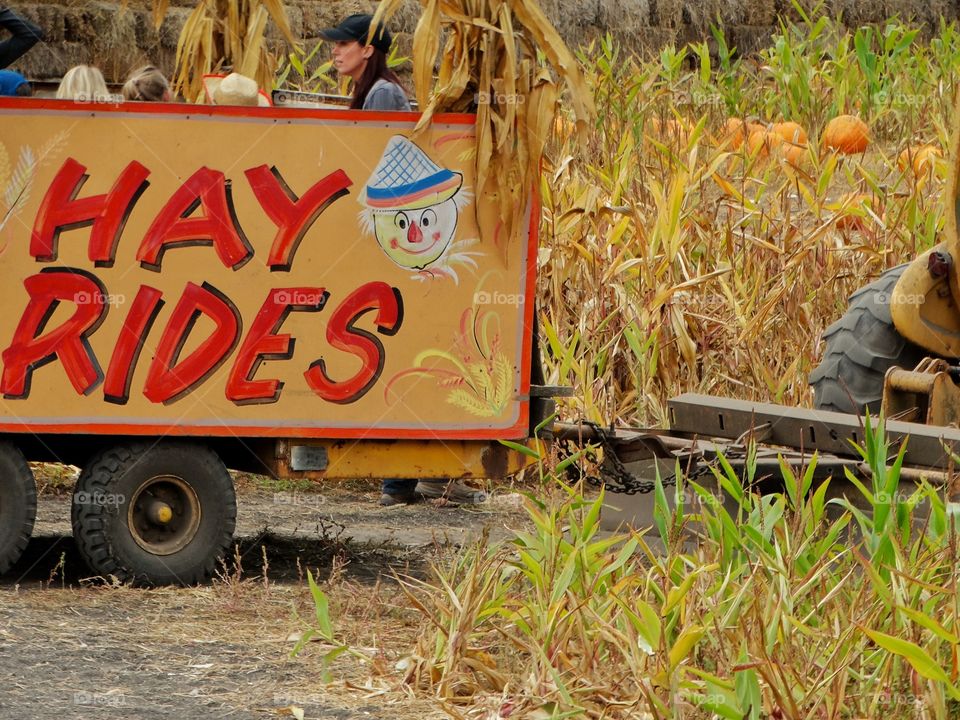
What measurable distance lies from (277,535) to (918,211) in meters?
4.03

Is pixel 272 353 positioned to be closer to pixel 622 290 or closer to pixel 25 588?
pixel 25 588

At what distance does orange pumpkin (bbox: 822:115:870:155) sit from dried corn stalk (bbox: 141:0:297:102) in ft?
17.7

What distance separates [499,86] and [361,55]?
0.86 meters

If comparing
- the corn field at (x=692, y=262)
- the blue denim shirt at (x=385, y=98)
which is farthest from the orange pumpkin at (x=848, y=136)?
the blue denim shirt at (x=385, y=98)

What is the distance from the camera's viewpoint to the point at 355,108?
21.1ft

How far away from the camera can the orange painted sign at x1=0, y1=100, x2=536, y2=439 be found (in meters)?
5.70

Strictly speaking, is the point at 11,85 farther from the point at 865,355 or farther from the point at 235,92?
the point at 865,355

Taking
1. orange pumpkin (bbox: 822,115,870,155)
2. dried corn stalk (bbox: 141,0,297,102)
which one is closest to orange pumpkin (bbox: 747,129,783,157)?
orange pumpkin (bbox: 822,115,870,155)

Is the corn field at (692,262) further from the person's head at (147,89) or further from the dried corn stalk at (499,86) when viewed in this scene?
the person's head at (147,89)

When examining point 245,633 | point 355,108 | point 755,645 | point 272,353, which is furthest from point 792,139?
point 755,645

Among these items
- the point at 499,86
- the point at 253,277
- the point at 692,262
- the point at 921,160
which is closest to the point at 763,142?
the point at 692,262

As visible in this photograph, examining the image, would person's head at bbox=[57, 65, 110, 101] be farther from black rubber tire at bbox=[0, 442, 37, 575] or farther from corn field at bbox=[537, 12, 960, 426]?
corn field at bbox=[537, 12, 960, 426]

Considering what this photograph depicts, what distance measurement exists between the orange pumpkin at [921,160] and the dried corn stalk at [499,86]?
11.8 feet

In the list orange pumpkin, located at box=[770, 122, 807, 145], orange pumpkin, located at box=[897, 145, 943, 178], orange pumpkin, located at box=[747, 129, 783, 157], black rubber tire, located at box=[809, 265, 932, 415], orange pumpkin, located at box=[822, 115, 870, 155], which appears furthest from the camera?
orange pumpkin, located at box=[822, 115, 870, 155]
